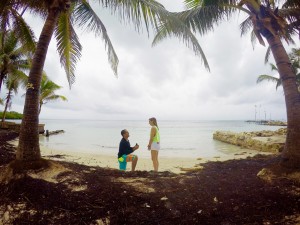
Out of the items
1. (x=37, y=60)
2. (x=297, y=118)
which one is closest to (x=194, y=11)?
(x=297, y=118)

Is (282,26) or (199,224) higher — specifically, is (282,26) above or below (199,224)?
above

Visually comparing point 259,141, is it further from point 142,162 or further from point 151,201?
point 151,201

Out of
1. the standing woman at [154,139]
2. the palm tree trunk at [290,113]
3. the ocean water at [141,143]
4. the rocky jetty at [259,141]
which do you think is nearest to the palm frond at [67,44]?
the standing woman at [154,139]

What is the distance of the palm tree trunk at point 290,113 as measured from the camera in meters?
4.54

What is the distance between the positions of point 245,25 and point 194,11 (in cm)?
299

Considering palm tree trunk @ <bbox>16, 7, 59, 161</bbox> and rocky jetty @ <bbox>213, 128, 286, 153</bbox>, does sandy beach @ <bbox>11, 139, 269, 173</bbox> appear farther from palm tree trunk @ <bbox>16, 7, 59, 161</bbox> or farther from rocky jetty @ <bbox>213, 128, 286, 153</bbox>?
rocky jetty @ <bbox>213, 128, 286, 153</bbox>

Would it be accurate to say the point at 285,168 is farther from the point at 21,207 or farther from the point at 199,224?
the point at 21,207

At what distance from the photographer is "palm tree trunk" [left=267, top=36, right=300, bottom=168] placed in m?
4.54

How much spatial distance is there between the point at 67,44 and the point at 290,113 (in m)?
6.30

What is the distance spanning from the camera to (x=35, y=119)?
4848 millimetres

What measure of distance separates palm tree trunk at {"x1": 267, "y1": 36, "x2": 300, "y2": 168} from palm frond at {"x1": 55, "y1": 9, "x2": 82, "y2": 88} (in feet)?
18.4

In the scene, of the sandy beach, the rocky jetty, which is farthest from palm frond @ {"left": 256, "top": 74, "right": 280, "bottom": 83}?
the sandy beach

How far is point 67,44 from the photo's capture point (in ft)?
22.6

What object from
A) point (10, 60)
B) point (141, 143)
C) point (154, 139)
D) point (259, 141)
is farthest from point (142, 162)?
point (10, 60)
